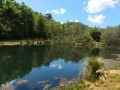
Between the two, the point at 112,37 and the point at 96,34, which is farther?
the point at 96,34

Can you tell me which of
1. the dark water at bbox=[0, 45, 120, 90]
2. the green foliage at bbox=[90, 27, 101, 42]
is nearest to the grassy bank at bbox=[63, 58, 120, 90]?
the dark water at bbox=[0, 45, 120, 90]

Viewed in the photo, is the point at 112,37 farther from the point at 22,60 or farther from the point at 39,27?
the point at 22,60

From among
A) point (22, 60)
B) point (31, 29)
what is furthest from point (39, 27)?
point (22, 60)

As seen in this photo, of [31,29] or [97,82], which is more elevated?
[31,29]

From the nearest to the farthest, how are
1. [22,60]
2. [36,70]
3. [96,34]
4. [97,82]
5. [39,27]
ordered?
[97,82] → [36,70] → [22,60] → [39,27] → [96,34]

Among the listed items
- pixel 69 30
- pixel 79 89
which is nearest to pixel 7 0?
pixel 69 30

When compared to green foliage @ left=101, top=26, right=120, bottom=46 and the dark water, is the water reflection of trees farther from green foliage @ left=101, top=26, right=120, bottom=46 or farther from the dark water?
green foliage @ left=101, top=26, right=120, bottom=46

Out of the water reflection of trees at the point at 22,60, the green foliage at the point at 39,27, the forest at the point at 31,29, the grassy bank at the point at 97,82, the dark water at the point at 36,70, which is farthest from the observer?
the green foliage at the point at 39,27

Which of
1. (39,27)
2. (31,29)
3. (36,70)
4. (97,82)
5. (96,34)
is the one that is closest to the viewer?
(97,82)

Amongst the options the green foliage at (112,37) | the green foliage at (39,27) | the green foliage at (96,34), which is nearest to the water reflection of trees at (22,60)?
the green foliage at (112,37)

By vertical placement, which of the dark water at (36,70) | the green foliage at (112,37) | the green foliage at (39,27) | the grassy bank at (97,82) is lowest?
the dark water at (36,70)

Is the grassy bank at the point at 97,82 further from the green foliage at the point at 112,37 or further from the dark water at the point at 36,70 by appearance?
the green foliage at the point at 112,37

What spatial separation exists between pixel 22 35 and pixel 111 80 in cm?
4552

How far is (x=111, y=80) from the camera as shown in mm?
5348
